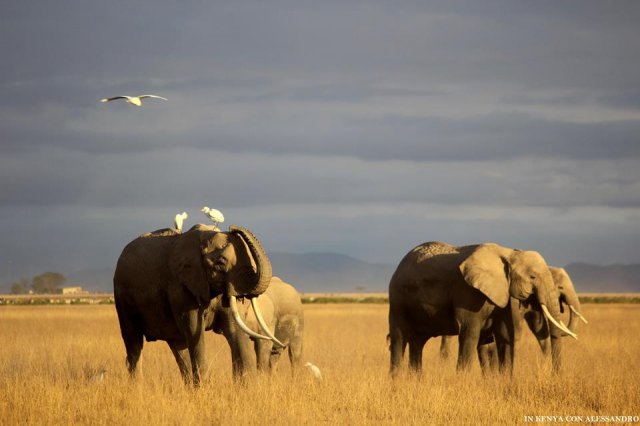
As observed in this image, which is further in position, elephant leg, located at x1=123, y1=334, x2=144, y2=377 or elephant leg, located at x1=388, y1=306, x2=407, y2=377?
elephant leg, located at x1=388, y1=306, x2=407, y2=377

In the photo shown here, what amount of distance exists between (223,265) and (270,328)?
187 inches

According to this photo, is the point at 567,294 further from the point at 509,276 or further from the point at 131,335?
the point at 131,335

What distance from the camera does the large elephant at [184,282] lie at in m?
17.9

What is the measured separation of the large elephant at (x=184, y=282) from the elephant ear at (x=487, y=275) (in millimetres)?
5546

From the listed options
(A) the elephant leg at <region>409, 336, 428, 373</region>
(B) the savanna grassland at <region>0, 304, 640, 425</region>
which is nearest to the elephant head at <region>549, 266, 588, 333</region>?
(B) the savanna grassland at <region>0, 304, 640, 425</region>

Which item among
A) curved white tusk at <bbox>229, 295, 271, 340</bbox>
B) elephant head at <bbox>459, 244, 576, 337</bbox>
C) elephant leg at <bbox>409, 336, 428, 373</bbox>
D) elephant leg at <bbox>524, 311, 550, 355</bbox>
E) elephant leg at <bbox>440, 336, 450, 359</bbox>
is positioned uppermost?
elephant head at <bbox>459, 244, 576, 337</bbox>

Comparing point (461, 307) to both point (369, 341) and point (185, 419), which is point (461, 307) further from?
point (369, 341)

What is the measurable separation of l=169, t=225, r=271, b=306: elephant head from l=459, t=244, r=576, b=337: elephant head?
5618 mm

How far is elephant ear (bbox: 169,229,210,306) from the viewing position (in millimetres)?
18250

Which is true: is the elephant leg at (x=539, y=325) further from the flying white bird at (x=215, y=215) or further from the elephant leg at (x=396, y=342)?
the flying white bird at (x=215, y=215)

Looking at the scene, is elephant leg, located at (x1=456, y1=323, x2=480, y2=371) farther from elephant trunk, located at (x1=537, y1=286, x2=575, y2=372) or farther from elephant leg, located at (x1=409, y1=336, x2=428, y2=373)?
elephant trunk, located at (x1=537, y1=286, x2=575, y2=372)

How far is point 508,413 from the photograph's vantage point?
653 inches

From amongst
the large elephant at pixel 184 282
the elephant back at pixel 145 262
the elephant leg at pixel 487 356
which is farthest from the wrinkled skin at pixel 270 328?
the elephant leg at pixel 487 356

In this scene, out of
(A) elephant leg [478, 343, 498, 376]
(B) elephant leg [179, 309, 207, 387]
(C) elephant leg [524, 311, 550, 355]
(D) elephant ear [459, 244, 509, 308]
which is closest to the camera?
(B) elephant leg [179, 309, 207, 387]
